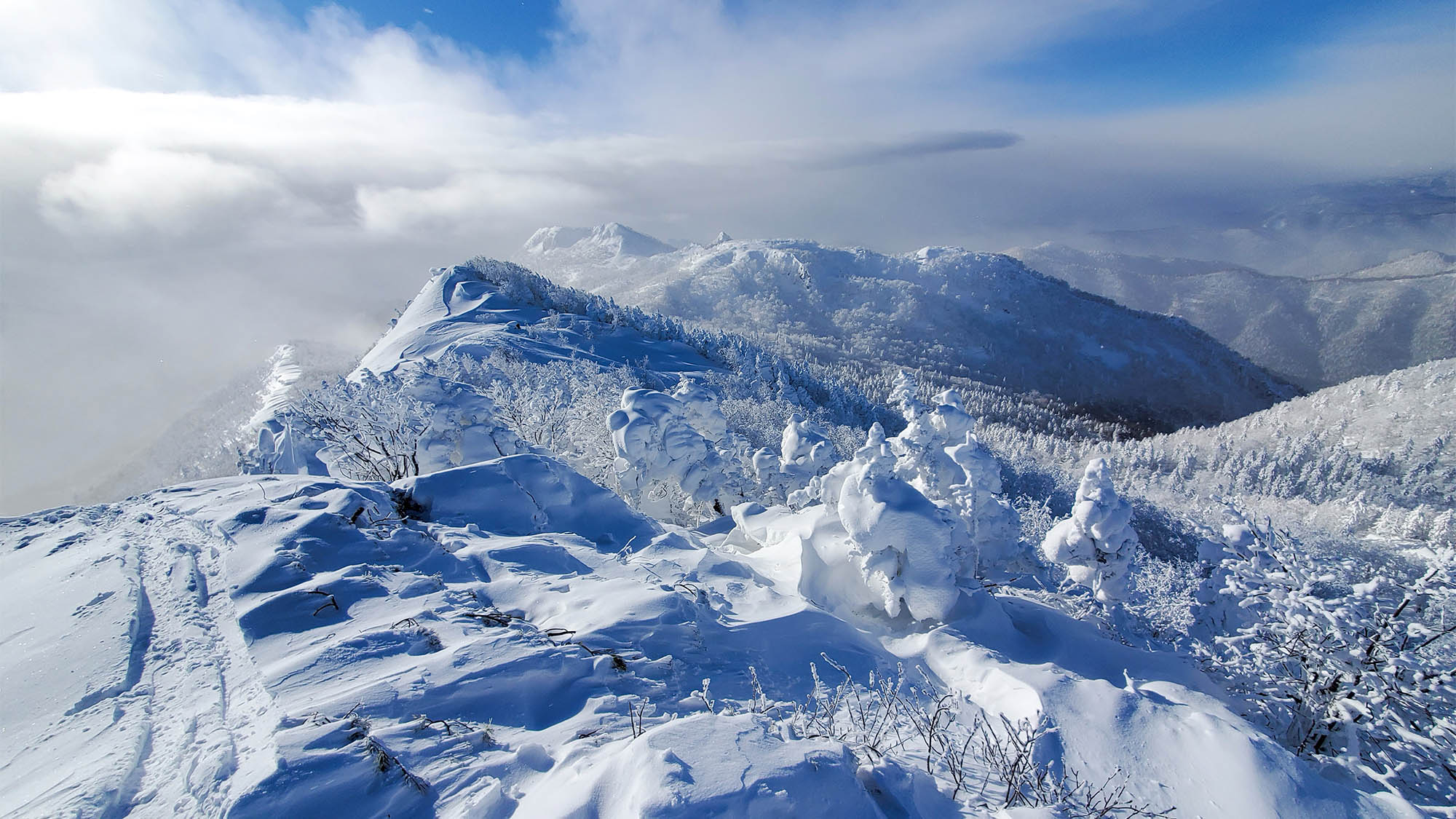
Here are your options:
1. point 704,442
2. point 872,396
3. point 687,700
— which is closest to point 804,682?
point 687,700

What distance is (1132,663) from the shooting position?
894 centimetres

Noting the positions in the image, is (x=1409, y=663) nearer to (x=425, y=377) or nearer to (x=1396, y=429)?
(x=425, y=377)

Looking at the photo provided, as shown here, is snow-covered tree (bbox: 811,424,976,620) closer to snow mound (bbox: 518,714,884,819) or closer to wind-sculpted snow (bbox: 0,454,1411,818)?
wind-sculpted snow (bbox: 0,454,1411,818)

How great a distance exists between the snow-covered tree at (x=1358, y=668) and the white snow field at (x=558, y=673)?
0.76 m

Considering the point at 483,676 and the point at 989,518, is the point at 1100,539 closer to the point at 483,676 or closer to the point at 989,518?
the point at 989,518

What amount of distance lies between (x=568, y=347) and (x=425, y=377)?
5005 centimetres

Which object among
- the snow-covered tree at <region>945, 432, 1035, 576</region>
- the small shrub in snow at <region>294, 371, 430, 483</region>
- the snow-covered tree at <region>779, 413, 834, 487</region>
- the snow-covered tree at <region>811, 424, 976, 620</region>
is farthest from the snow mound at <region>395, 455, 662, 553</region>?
the snow-covered tree at <region>779, 413, 834, 487</region>

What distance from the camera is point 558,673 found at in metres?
5.57

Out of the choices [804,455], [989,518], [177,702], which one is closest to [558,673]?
[177,702]

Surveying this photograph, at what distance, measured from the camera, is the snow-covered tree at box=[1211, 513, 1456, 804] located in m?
6.59

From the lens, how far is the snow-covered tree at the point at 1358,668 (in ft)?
21.6

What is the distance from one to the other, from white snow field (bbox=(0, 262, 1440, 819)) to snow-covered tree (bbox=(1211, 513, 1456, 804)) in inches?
29.9

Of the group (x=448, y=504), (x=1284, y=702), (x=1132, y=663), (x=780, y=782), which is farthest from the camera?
(x=448, y=504)

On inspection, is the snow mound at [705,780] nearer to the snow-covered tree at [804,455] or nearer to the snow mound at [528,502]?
the snow mound at [528,502]
